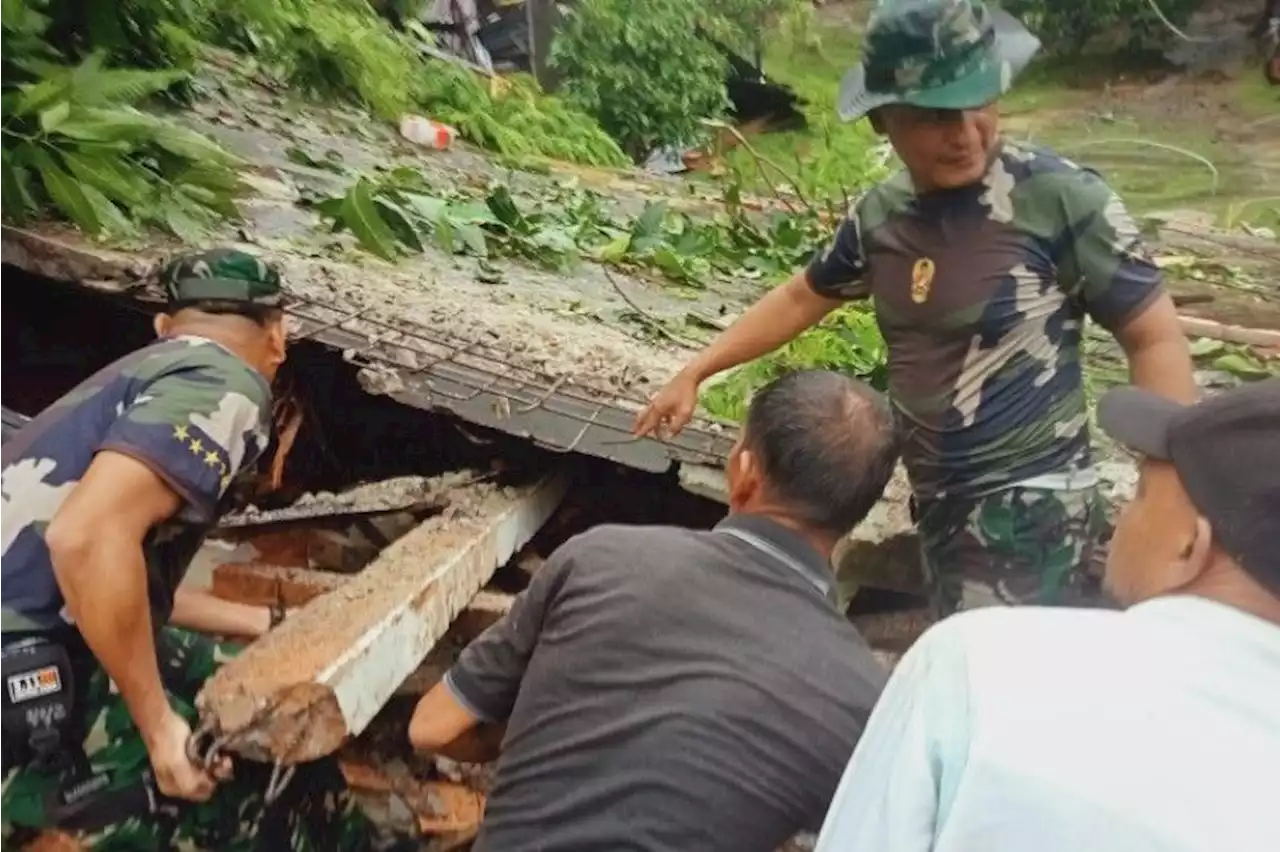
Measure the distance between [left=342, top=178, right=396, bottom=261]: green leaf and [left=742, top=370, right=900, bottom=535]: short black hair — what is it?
130 inches

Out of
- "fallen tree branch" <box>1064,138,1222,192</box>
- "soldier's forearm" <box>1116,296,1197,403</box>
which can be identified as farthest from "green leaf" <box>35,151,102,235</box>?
"fallen tree branch" <box>1064,138,1222,192</box>

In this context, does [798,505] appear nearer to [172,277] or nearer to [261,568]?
[172,277]

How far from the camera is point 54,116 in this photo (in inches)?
179

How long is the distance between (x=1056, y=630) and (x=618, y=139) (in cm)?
1634

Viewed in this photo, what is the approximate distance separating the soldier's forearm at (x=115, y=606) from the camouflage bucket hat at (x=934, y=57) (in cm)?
178

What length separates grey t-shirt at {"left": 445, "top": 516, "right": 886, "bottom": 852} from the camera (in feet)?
6.89

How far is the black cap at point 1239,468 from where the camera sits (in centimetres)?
133

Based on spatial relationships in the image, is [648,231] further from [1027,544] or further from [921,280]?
[1027,544]

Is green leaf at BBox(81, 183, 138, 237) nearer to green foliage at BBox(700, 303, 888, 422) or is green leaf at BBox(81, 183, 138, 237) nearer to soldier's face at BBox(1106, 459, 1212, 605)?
green foliage at BBox(700, 303, 888, 422)

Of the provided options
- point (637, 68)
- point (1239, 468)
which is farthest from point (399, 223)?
point (637, 68)

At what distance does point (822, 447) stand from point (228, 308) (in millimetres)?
1477

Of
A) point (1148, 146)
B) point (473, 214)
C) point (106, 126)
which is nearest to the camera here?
point (106, 126)

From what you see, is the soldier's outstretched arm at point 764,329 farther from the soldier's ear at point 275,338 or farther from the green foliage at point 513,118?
the green foliage at point 513,118

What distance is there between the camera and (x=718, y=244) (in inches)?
294
